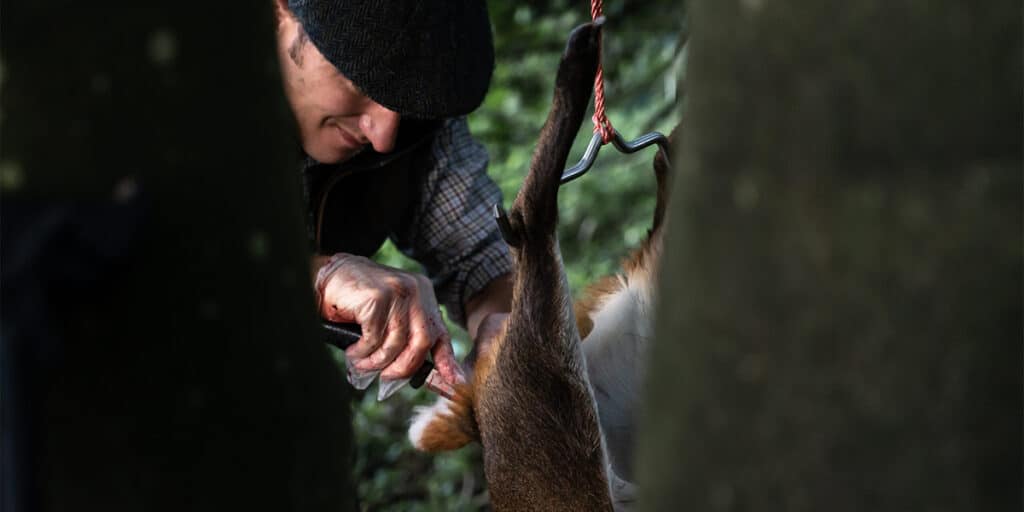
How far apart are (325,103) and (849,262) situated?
5.16ft

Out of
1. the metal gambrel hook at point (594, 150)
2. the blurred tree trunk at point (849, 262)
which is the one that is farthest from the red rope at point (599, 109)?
the blurred tree trunk at point (849, 262)

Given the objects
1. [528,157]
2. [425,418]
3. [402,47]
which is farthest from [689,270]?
→ [528,157]

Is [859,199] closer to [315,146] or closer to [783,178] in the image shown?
[783,178]

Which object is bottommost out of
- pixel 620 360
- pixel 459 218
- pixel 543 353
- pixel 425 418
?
pixel 425 418

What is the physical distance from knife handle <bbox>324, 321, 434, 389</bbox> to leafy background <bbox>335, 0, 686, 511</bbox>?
3.93ft

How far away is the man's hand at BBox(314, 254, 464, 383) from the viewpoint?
6.15 feet

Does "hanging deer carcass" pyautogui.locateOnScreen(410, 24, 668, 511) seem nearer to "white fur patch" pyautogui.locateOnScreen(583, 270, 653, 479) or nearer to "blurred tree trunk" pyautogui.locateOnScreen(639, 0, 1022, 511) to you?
"white fur patch" pyautogui.locateOnScreen(583, 270, 653, 479)

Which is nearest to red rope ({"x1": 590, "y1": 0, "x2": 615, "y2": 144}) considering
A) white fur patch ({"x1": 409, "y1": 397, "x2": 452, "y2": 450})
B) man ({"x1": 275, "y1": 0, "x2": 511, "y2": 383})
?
man ({"x1": 275, "y1": 0, "x2": 511, "y2": 383})

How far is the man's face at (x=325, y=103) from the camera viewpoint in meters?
1.95

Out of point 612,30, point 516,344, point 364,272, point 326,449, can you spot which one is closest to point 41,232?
point 326,449

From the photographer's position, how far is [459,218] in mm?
2492

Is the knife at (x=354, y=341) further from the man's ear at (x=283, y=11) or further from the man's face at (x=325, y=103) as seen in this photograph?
the man's ear at (x=283, y=11)

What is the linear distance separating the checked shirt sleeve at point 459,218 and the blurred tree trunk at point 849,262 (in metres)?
1.92

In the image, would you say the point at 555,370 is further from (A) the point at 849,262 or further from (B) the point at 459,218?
(A) the point at 849,262
